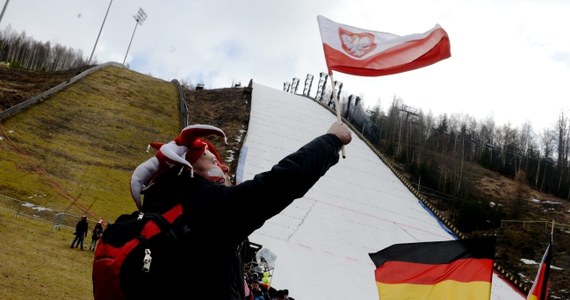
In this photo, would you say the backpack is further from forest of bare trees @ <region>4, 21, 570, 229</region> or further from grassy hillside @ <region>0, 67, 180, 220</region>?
forest of bare trees @ <region>4, 21, 570, 229</region>

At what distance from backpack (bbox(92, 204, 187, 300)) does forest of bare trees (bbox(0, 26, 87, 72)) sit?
7751 centimetres

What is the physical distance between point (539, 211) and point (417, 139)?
22149 millimetres

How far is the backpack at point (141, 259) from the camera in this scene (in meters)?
1.34

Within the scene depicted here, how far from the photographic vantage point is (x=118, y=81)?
32500mm

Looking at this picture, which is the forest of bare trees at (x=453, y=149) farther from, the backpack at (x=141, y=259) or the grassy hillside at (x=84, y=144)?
the backpack at (x=141, y=259)

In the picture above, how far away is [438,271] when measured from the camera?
14.1ft

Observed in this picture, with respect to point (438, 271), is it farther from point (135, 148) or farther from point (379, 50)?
point (135, 148)

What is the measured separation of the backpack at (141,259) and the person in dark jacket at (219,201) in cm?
3

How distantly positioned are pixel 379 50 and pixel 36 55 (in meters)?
88.1

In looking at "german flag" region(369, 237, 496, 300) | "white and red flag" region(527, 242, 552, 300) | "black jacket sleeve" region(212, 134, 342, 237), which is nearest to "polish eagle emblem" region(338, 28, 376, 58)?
"german flag" region(369, 237, 496, 300)

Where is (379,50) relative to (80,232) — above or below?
above

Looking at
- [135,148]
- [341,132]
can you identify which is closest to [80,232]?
[135,148]

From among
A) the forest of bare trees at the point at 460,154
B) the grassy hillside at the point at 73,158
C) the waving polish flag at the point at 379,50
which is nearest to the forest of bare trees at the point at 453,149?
the forest of bare trees at the point at 460,154

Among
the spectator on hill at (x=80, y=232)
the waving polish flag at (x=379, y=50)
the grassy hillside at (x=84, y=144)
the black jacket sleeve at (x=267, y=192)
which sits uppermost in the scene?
the waving polish flag at (x=379, y=50)
